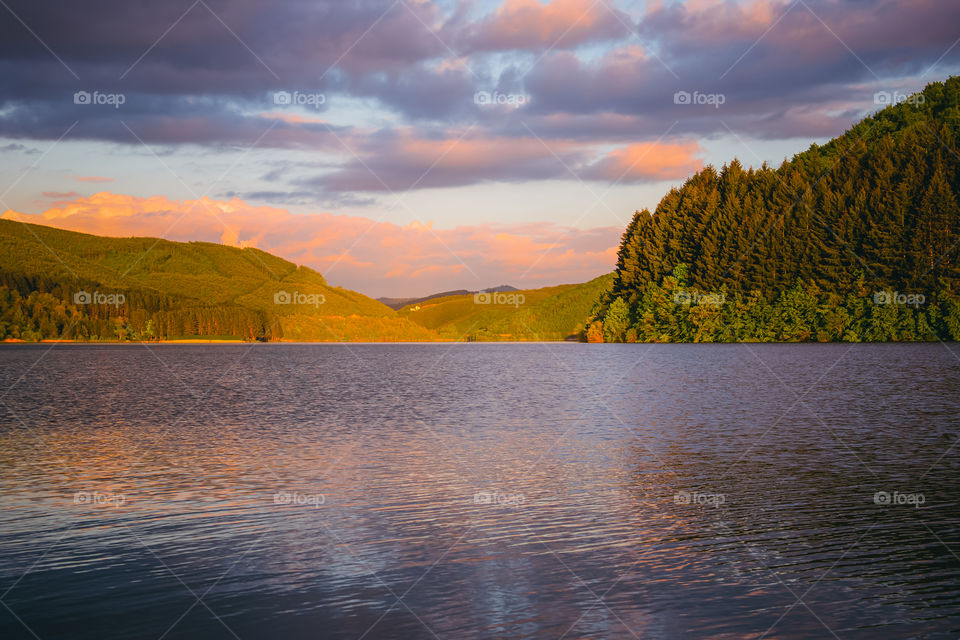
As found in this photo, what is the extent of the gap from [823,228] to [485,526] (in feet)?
413

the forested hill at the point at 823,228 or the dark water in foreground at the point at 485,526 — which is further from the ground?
the forested hill at the point at 823,228

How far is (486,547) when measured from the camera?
590 inches

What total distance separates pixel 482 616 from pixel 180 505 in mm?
10331

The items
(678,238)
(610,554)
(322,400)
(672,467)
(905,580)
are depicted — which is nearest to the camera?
(905,580)

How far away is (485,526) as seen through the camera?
16.6 m

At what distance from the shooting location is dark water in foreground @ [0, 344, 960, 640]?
452 inches

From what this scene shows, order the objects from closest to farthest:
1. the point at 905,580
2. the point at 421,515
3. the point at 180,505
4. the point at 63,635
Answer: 1. the point at 63,635
2. the point at 905,580
3. the point at 421,515
4. the point at 180,505

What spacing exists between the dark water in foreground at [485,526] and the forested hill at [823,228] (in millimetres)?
94890

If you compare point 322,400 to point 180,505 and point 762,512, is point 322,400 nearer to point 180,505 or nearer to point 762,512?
point 180,505

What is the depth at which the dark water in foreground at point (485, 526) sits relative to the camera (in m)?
11.5

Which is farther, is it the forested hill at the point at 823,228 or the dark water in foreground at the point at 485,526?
the forested hill at the point at 823,228

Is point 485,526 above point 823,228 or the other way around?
the other way around

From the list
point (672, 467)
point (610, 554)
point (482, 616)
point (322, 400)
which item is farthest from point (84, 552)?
point (322, 400)

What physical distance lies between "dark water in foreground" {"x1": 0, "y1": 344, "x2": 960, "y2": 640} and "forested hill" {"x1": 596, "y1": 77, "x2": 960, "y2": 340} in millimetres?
94890
